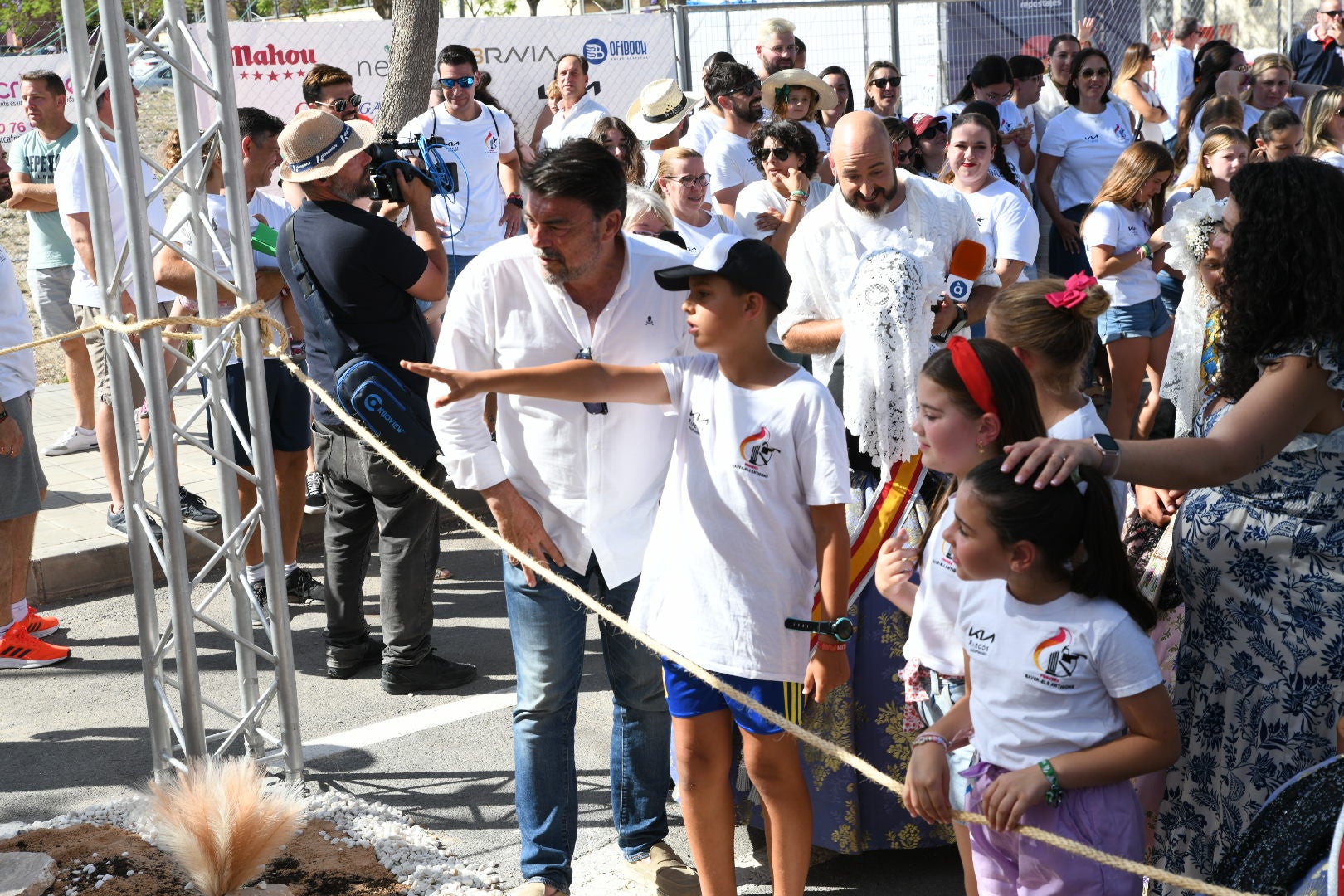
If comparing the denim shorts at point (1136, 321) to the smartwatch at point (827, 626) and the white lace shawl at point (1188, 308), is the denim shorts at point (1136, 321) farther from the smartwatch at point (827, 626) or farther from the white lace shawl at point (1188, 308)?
the smartwatch at point (827, 626)

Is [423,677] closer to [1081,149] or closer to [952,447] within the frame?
[952,447]

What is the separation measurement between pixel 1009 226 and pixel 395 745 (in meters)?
3.74

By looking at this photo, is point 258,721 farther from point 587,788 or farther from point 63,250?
point 63,250

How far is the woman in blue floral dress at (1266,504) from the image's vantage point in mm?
2422

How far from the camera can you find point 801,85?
7.75 metres

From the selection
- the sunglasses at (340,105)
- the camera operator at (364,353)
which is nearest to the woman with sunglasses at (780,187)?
the camera operator at (364,353)

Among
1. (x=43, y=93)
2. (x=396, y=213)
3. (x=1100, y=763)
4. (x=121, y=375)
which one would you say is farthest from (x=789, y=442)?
(x=43, y=93)

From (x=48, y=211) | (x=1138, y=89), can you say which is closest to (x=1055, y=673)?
(x=48, y=211)

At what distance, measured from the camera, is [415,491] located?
481 cm

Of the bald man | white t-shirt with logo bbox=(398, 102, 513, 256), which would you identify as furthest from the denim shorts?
white t-shirt with logo bbox=(398, 102, 513, 256)

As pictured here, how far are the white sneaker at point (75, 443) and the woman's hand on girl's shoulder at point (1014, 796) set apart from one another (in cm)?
729

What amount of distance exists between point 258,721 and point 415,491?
3.53 ft

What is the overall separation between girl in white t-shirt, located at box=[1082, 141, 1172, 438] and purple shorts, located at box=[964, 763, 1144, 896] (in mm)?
4609

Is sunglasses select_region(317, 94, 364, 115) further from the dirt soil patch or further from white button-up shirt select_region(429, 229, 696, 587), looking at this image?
the dirt soil patch
